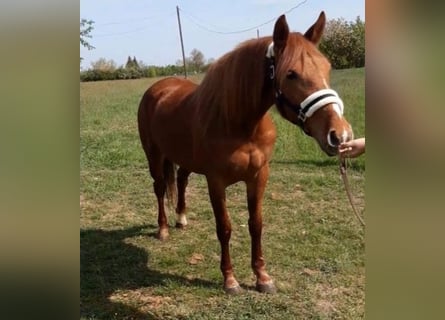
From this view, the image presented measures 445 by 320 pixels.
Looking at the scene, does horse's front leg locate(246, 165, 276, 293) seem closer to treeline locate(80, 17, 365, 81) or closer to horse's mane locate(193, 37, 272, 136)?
horse's mane locate(193, 37, 272, 136)

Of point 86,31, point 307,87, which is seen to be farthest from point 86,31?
point 307,87

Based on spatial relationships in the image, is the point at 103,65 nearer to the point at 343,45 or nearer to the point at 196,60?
the point at 196,60

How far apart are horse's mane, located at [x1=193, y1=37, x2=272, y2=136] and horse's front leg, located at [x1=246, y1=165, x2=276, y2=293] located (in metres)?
0.37

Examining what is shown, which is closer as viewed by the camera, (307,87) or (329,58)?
(307,87)

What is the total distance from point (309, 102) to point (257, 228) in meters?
0.96

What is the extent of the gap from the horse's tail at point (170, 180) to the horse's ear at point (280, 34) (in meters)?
1.45

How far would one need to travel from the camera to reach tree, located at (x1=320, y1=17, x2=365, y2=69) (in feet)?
7.02

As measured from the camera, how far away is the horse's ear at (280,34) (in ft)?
5.90

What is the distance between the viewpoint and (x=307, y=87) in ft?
5.78

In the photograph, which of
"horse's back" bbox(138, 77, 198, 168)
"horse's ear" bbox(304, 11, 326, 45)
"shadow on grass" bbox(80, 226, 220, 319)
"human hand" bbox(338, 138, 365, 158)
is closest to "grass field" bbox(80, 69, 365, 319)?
"shadow on grass" bbox(80, 226, 220, 319)

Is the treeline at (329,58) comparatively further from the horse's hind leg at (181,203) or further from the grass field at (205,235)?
the horse's hind leg at (181,203)
